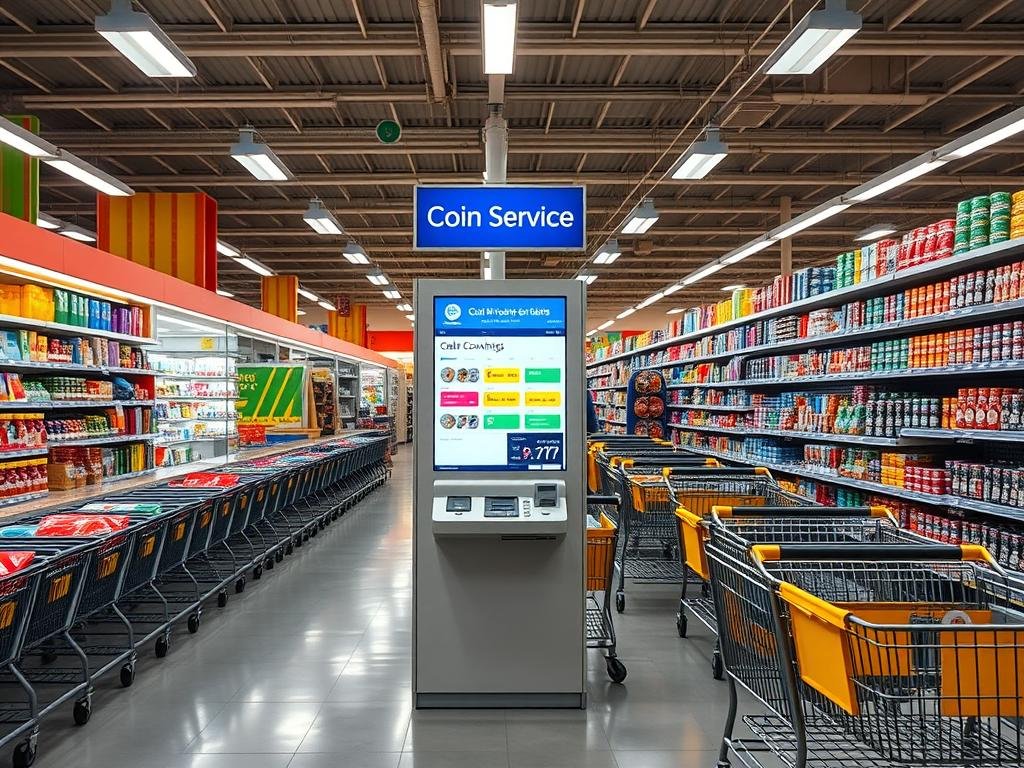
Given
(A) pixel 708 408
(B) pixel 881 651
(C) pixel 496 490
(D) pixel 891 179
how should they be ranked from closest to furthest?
(B) pixel 881 651 < (C) pixel 496 490 < (D) pixel 891 179 < (A) pixel 708 408

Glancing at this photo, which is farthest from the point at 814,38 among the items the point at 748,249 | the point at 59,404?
the point at 748,249

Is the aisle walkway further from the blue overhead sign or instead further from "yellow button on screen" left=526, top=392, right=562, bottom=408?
the blue overhead sign

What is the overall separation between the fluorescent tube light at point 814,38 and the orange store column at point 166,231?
874cm

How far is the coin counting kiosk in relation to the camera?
159 inches

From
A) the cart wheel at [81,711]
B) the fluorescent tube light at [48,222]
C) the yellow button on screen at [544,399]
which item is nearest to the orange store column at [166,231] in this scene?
the fluorescent tube light at [48,222]

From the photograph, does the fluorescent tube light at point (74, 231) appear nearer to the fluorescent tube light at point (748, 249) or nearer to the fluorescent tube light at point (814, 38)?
the fluorescent tube light at point (748, 249)

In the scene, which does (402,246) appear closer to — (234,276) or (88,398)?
(234,276)

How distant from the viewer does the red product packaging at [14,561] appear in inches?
128

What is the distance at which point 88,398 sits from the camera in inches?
299

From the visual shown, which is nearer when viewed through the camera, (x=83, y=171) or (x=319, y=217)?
(x=83, y=171)

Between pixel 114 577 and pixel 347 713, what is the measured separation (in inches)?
57.3

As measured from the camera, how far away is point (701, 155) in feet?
28.6

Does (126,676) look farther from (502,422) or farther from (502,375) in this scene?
(502,375)

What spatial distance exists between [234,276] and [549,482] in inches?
876
